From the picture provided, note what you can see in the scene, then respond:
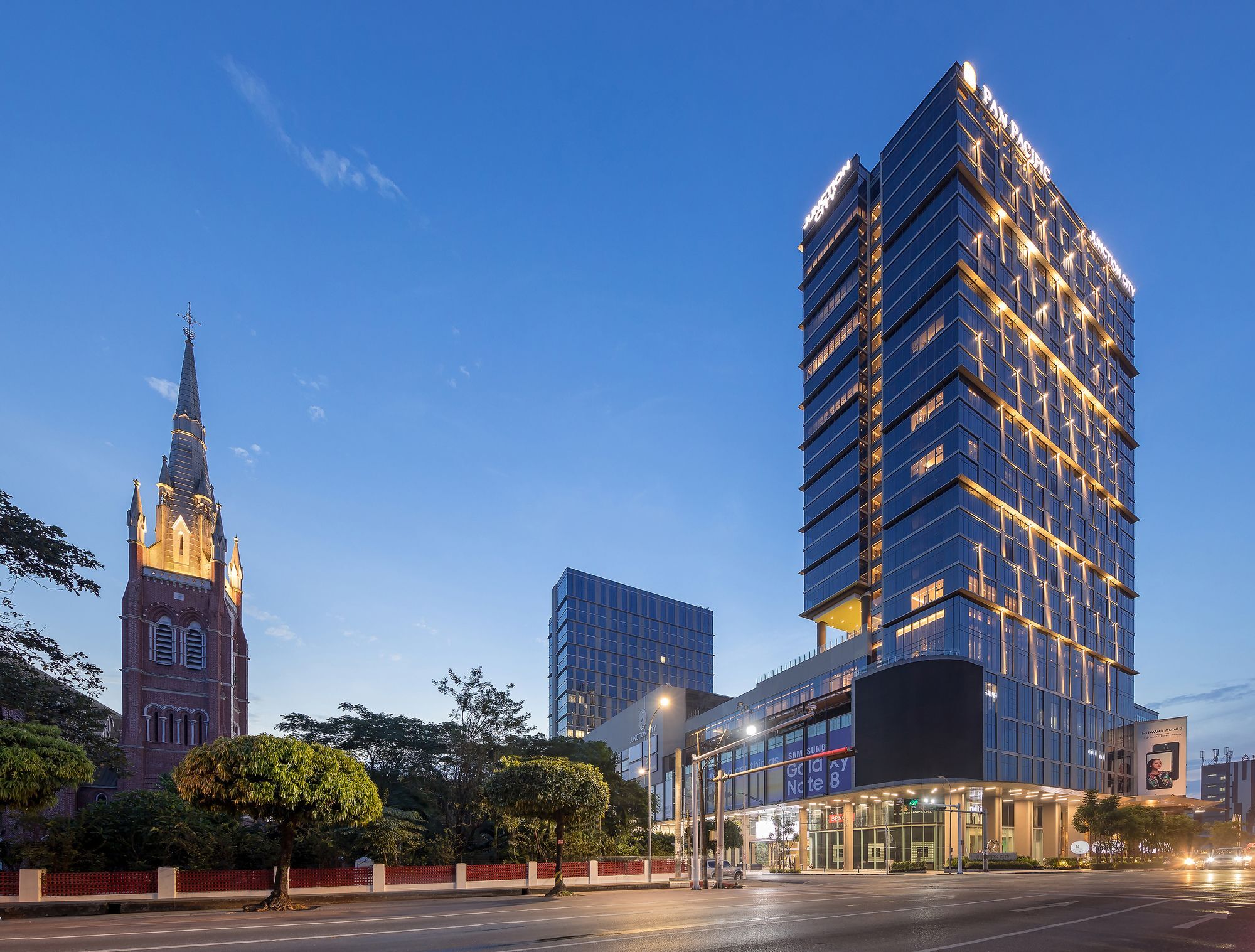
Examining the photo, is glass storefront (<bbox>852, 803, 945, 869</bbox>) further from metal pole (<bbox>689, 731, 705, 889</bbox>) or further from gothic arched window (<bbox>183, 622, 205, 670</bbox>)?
gothic arched window (<bbox>183, 622, 205, 670</bbox>)

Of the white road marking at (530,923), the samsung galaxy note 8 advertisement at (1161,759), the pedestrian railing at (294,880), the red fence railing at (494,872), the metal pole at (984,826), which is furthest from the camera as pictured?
the samsung galaxy note 8 advertisement at (1161,759)

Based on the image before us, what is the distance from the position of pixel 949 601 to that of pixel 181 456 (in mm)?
80895

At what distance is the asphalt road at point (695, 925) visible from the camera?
16375mm

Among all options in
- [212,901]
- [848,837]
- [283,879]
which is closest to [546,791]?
[283,879]

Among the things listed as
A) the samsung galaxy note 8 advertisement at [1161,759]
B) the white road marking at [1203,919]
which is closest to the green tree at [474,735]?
the white road marking at [1203,919]

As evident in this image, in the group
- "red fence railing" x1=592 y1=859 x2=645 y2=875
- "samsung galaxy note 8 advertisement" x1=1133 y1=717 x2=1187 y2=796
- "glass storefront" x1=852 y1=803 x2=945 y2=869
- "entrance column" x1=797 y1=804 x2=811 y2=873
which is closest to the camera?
"red fence railing" x1=592 y1=859 x2=645 y2=875

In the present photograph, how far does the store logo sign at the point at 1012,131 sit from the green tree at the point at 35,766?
101m

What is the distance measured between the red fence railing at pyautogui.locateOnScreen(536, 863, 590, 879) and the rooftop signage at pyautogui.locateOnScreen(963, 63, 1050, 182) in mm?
Answer: 87908

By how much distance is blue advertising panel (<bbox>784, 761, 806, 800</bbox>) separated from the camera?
289 feet

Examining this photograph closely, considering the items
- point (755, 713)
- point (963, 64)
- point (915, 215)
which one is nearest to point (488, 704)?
point (755, 713)

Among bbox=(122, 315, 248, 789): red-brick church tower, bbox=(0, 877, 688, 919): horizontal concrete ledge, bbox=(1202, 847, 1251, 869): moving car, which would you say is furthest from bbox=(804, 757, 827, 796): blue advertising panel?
bbox=(122, 315, 248, 789): red-brick church tower

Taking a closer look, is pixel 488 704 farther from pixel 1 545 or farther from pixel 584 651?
pixel 584 651

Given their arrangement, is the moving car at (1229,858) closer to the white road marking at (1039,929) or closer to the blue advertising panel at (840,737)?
the blue advertising panel at (840,737)

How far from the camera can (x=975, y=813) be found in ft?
247
